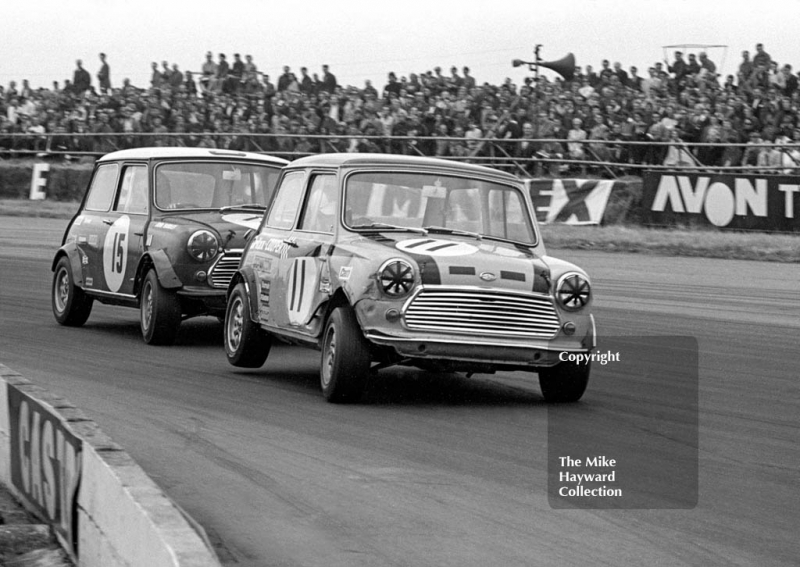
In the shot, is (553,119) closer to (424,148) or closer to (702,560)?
(424,148)

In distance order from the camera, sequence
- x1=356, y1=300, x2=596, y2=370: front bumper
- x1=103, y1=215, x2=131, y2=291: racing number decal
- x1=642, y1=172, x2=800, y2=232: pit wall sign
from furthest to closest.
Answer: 1. x1=642, y1=172, x2=800, y2=232: pit wall sign
2. x1=103, y1=215, x2=131, y2=291: racing number decal
3. x1=356, y1=300, x2=596, y2=370: front bumper

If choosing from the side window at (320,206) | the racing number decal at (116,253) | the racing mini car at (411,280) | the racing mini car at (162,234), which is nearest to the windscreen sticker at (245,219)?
the racing mini car at (162,234)

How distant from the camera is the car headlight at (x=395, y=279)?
755cm

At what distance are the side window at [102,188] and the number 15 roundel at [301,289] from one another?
4.06 meters

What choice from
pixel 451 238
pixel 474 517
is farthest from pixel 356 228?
pixel 474 517

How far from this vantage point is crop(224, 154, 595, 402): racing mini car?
7566 millimetres

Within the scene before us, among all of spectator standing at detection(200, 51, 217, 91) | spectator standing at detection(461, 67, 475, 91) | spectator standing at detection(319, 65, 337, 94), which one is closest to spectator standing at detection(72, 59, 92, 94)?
spectator standing at detection(200, 51, 217, 91)

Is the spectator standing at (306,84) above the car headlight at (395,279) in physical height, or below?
above

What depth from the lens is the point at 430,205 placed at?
8.47 metres

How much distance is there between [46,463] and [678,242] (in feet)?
53.5

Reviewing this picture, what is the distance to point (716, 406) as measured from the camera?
26.0 feet

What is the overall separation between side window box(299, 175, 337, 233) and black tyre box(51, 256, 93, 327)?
403 centimetres

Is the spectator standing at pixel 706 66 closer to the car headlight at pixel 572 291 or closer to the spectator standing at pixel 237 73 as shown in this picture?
the spectator standing at pixel 237 73

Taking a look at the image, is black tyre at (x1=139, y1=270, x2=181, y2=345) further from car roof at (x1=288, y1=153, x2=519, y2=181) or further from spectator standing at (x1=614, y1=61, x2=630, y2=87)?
spectator standing at (x1=614, y1=61, x2=630, y2=87)
